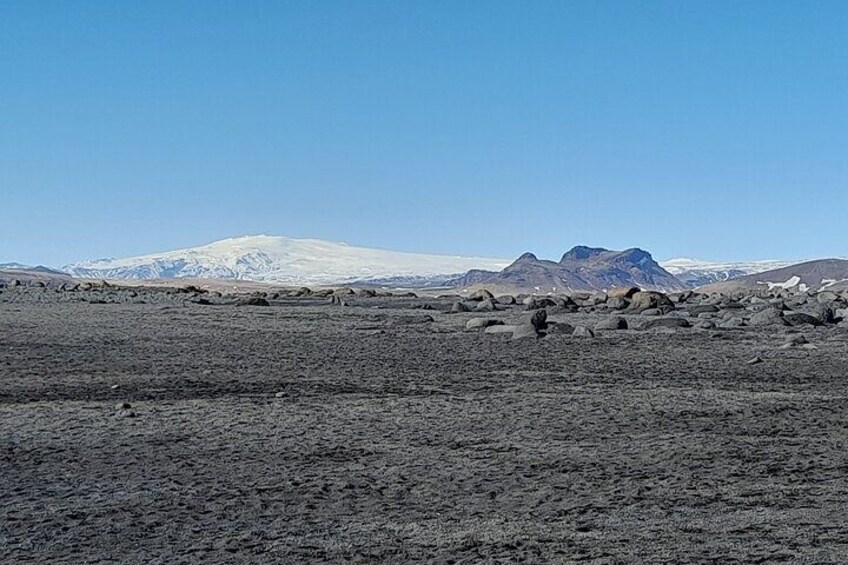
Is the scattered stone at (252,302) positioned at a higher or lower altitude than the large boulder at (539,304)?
higher

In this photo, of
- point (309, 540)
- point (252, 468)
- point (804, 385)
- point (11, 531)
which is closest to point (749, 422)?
point (804, 385)

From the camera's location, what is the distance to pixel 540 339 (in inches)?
829

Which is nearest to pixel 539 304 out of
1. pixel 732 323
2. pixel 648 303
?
pixel 648 303

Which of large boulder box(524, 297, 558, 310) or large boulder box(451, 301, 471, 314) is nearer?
large boulder box(451, 301, 471, 314)

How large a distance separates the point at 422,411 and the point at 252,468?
10.9 feet

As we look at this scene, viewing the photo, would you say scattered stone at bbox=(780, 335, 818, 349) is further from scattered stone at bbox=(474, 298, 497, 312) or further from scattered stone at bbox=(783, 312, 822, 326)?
scattered stone at bbox=(474, 298, 497, 312)

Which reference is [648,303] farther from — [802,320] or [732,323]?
[732,323]

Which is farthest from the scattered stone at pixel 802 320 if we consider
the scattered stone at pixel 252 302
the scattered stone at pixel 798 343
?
the scattered stone at pixel 252 302

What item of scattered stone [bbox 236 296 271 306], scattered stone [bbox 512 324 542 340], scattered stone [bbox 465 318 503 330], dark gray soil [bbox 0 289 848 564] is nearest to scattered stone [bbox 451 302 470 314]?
scattered stone [bbox 236 296 271 306]

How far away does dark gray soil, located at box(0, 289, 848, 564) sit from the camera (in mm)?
5906

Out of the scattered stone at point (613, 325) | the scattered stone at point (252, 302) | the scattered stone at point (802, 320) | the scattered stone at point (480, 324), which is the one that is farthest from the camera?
the scattered stone at point (252, 302)

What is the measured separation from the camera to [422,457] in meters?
8.48

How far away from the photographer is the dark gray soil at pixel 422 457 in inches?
233

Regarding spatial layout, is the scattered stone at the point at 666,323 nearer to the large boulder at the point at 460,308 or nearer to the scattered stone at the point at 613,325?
the scattered stone at the point at 613,325
